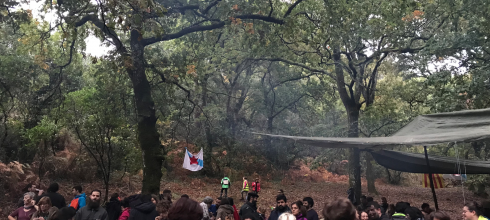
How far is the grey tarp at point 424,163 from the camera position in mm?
7340

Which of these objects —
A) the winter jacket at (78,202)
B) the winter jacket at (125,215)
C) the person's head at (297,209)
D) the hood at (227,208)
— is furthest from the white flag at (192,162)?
the person's head at (297,209)

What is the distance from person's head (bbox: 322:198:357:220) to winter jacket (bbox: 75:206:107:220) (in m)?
3.29

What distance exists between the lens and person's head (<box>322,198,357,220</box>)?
2217 millimetres

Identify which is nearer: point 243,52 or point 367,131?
point 243,52

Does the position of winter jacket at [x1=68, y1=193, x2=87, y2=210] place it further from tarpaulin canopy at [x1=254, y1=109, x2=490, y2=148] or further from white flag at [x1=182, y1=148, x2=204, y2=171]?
tarpaulin canopy at [x1=254, y1=109, x2=490, y2=148]

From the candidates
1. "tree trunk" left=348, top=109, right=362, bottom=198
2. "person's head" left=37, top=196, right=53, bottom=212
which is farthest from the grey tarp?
"person's head" left=37, top=196, right=53, bottom=212

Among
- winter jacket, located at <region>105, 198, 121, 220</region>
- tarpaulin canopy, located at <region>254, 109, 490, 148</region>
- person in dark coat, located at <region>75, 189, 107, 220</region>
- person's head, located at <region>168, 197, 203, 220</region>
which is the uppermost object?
tarpaulin canopy, located at <region>254, 109, 490, 148</region>

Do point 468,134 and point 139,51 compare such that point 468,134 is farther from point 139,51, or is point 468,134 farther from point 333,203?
point 139,51

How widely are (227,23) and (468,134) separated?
636 centimetres

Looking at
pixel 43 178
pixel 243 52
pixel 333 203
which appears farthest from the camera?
pixel 243 52

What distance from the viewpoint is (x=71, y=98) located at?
937cm

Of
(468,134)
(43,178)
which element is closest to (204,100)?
(43,178)

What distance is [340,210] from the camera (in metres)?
2.23

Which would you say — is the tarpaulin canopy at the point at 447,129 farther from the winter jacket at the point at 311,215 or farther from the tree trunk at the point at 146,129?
the tree trunk at the point at 146,129
